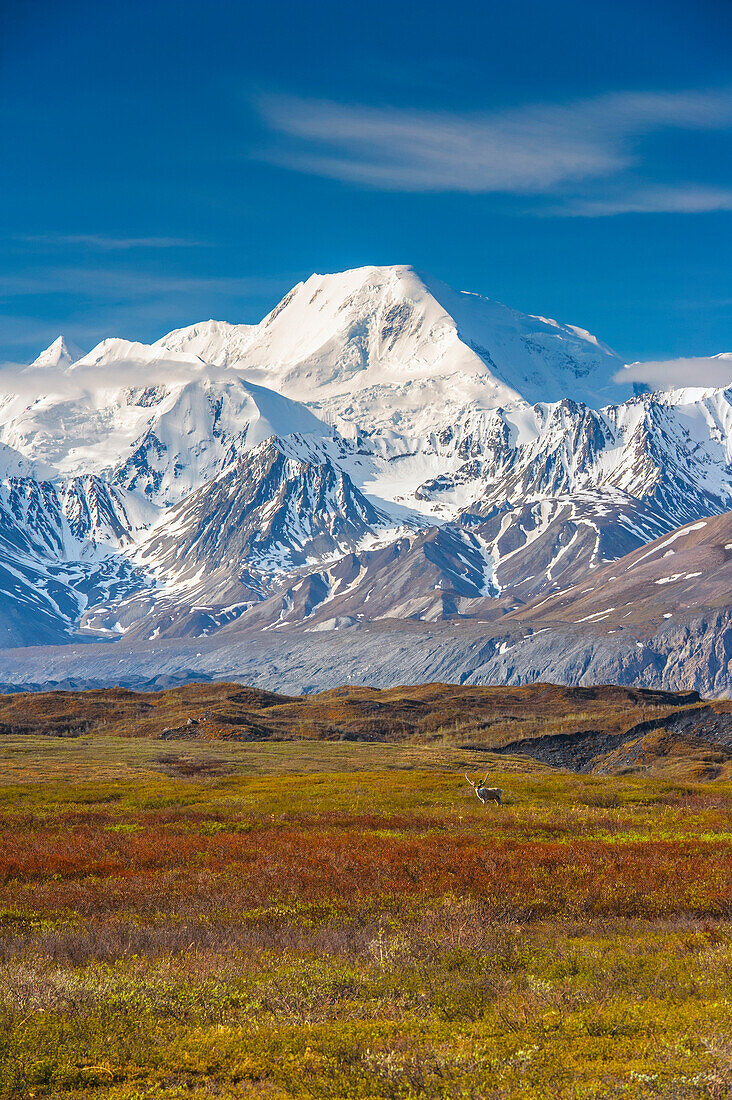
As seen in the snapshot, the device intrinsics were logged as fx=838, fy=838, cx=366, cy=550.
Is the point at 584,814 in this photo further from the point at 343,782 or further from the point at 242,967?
the point at 242,967

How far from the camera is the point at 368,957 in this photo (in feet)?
69.4

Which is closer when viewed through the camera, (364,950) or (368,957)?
(368,957)

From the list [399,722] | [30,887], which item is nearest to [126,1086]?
[30,887]

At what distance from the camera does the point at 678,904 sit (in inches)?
1061

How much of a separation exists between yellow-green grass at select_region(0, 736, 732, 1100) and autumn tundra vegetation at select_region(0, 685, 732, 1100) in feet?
0.22

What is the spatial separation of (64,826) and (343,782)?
1227 inches

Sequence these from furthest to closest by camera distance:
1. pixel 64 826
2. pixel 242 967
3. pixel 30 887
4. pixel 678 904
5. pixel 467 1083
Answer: pixel 64 826
pixel 30 887
pixel 678 904
pixel 242 967
pixel 467 1083

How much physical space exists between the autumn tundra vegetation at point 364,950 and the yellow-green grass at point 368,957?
0.07 metres

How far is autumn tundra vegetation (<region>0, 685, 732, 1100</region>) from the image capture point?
47.9 feet

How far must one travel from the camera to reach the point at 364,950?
71.7 feet

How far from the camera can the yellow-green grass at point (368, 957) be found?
14555mm

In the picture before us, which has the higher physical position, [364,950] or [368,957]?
[368,957]

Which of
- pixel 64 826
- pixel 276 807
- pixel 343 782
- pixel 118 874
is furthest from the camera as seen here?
pixel 343 782

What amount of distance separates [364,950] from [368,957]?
71 centimetres
